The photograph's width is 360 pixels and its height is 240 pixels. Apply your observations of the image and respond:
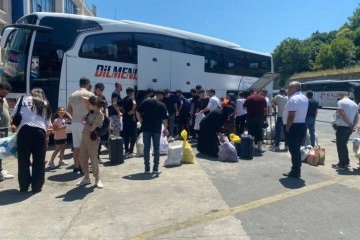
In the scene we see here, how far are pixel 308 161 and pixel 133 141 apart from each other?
4.33m

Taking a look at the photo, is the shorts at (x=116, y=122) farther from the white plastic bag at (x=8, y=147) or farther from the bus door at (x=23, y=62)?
the white plastic bag at (x=8, y=147)

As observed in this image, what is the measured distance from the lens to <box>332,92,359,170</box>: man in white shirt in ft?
25.5

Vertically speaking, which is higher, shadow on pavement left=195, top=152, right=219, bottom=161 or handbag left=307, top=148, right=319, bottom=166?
handbag left=307, top=148, right=319, bottom=166

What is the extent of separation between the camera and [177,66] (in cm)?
1367

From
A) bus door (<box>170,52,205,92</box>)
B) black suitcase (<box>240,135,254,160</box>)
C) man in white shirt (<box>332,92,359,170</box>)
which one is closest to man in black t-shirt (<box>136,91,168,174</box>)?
black suitcase (<box>240,135,254,160</box>)

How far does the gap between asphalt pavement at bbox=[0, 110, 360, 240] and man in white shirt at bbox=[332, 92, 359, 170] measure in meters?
0.41

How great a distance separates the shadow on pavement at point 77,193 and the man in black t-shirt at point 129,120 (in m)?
2.82

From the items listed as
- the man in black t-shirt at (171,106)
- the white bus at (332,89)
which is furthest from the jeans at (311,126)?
the white bus at (332,89)

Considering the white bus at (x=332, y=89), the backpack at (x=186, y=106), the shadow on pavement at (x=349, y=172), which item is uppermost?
the white bus at (x=332, y=89)

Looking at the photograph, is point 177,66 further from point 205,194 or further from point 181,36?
point 205,194

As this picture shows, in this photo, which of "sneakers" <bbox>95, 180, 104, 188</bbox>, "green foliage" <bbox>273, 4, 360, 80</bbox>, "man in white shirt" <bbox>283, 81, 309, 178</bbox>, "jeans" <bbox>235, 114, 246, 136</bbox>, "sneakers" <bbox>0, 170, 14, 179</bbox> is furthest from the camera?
"green foliage" <bbox>273, 4, 360, 80</bbox>

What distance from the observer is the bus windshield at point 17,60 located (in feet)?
33.0

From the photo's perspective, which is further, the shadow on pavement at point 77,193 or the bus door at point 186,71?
the bus door at point 186,71

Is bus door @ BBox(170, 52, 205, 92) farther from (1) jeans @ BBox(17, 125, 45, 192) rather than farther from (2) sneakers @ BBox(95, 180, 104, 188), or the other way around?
(1) jeans @ BBox(17, 125, 45, 192)
